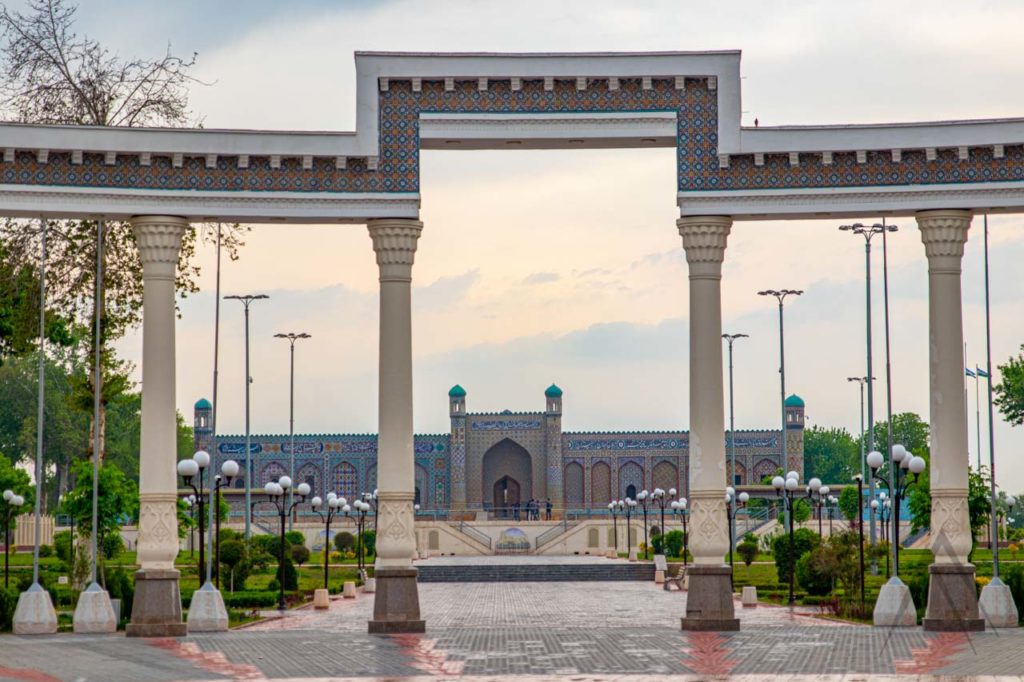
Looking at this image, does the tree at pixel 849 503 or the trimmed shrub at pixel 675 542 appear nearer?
the trimmed shrub at pixel 675 542

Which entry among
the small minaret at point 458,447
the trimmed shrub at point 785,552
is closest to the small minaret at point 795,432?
the small minaret at point 458,447

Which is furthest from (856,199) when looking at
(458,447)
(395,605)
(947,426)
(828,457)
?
(828,457)

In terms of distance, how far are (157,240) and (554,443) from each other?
64125 mm

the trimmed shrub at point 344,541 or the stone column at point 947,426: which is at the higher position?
the stone column at point 947,426

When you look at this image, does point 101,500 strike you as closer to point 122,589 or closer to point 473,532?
point 122,589

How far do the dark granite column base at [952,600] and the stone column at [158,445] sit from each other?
31.6 ft

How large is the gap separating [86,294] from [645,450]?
183 feet

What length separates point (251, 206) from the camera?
20969 mm

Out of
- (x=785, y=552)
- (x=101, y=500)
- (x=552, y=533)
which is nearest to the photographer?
(x=101, y=500)

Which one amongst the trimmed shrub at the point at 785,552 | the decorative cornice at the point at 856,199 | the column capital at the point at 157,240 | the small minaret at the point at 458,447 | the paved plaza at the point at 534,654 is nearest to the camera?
the paved plaza at the point at 534,654

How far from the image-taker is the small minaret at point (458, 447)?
272ft

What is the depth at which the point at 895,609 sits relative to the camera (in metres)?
21.8

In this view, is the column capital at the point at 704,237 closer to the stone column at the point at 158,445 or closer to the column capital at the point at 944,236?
the column capital at the point at 944,236

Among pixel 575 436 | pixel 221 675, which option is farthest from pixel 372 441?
pixel 221 675
